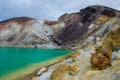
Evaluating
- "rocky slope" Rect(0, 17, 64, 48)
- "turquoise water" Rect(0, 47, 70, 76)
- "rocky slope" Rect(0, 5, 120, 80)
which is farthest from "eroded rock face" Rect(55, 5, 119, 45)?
"turquoise water" Rect(0, 47, 70, 76)

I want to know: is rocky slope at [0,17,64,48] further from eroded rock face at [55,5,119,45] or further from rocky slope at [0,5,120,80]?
eroded rock face at [55,5,119,45]

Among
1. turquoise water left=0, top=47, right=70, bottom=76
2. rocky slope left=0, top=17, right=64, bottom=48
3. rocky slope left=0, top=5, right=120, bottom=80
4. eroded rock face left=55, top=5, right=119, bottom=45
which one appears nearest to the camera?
Answer: turquoise water left=0, top=47, right=70, bottom=76

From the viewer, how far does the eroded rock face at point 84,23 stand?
131 meters

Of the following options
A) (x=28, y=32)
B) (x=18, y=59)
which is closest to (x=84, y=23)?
(x=28, y=32)

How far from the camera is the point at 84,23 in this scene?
472ft

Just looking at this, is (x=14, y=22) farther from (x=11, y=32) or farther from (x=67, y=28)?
(x=67, y=28)

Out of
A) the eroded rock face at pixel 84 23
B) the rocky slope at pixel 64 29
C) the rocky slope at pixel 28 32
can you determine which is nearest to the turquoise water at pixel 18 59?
the rocky slope at pixel 64 29

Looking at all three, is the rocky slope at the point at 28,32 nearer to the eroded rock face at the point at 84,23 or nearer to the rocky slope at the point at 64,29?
the rocky slope at the point at 64,29

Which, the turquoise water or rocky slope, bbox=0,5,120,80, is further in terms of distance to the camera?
rocky slope, bbox=0,5,120,80

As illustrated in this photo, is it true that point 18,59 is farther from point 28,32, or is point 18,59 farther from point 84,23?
point 28,32

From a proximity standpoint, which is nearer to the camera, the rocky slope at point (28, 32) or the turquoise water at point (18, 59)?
the turquoise water at point (18, 59)

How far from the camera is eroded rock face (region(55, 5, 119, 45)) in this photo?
431ft

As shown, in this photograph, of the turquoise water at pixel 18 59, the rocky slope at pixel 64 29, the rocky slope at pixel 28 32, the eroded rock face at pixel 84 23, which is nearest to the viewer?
the turquoise water at pixel 18 59

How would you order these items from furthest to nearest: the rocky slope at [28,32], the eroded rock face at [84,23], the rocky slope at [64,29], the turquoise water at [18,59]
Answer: the rocky slope at [28,32] < the eroded rock face at [84,23] < the rocky slope at [64,29] < the turquoise water at [18,59]
